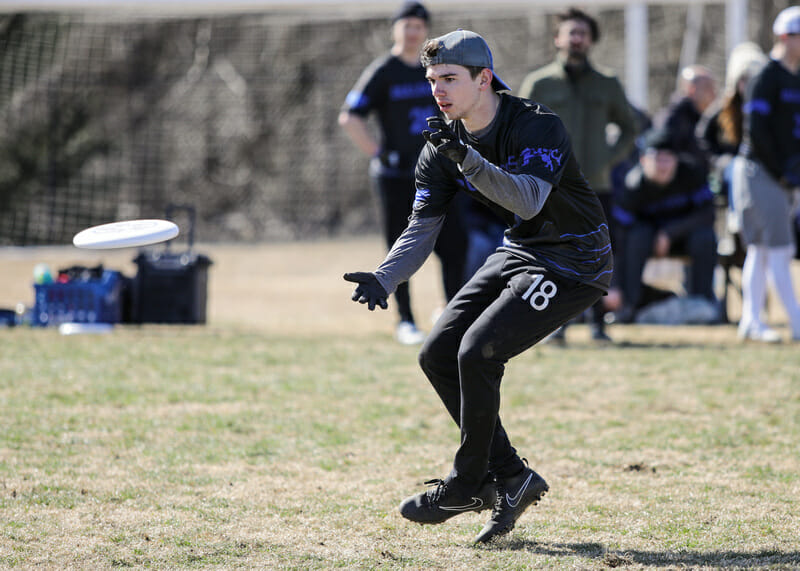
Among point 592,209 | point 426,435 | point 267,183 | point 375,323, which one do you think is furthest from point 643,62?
point 267,183

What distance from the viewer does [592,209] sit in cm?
401

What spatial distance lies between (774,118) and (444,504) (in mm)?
5361

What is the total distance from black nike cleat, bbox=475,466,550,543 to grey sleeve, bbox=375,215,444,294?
84 cm

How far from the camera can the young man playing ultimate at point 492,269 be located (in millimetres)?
3771

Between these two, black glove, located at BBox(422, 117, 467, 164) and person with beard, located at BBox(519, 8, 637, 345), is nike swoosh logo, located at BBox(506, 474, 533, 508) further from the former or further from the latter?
person with beard, located at BBox(519, 8, 637, 345)

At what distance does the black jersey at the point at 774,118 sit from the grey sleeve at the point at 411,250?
4712mm

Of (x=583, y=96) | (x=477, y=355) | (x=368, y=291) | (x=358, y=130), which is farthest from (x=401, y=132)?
(x=477, y=355)

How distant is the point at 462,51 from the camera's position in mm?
3760

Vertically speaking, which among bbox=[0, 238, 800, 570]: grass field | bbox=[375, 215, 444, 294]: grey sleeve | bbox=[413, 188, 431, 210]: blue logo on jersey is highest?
bbox=[413, 188, 431, 210]: blue logo on jersey

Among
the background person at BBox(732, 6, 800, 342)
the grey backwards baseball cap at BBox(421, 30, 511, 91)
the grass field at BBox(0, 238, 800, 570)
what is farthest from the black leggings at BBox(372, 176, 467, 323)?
the grey backwards baseball cap at BBox(421, 30, 511, 91)

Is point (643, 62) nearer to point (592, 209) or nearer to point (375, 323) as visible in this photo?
point (375, 323)

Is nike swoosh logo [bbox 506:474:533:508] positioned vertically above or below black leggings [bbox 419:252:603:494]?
below

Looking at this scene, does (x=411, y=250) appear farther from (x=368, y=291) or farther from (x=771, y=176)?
(x=771, y=176)

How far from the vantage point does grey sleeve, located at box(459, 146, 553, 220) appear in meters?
3.44
